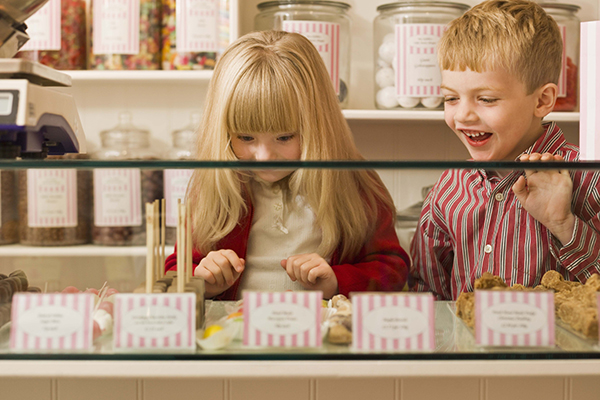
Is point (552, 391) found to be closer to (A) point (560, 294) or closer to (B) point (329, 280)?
(A) point (560, 294)

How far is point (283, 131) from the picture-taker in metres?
0.90

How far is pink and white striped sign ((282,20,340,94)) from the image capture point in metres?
1.45

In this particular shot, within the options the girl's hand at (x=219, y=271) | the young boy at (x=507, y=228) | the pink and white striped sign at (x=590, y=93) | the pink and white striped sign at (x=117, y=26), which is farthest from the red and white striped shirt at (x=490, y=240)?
the pink and white striped sign at (x=117, y=26)

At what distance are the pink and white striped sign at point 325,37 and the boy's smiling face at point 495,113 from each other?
491 mm

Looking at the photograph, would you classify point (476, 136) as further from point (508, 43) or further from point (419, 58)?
point (419, 58)

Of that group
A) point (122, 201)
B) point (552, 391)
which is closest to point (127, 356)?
point (122, 201)

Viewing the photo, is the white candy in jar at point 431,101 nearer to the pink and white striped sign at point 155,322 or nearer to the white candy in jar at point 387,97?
the white candy in jar at point 387,97

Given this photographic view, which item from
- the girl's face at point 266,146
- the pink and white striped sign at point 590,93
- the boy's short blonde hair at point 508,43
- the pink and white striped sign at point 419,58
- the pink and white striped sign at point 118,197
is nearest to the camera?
the pink and white striped sign at point 118,197

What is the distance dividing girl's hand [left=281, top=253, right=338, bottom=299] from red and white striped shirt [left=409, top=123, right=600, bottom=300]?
0.10 metres

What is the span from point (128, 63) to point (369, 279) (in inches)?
42.6

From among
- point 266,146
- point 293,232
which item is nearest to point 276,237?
point 293,232

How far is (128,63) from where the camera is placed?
148cm

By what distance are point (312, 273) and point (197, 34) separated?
0.96 metres

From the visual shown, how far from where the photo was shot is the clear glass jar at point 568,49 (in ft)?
4.87
